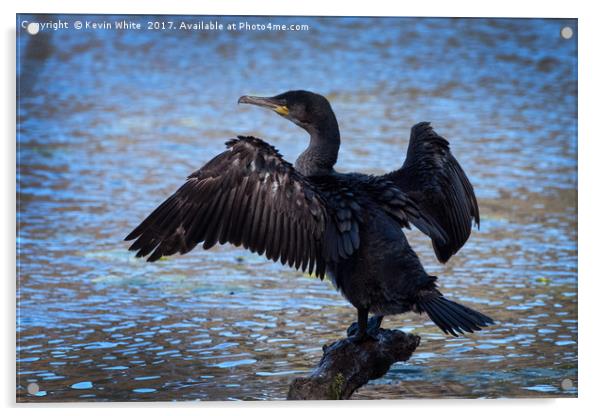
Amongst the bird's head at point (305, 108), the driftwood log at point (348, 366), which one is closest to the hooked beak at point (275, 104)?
the bird's head at point (305, 108)

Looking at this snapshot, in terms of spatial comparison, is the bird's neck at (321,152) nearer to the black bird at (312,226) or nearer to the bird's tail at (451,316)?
the black bird at (312,226)

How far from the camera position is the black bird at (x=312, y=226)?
591cm

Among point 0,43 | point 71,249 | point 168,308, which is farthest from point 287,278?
point 0,43

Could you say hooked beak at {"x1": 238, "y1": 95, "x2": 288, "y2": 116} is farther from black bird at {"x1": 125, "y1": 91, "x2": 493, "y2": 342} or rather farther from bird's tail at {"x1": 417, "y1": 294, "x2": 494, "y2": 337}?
bird's tail at {"x1": 417, "y1": 294, "x2": 494, "y2": 337}

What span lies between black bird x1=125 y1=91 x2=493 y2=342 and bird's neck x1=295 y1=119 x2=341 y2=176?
2.7 inches

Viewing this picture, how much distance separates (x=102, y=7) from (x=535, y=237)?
331 cm

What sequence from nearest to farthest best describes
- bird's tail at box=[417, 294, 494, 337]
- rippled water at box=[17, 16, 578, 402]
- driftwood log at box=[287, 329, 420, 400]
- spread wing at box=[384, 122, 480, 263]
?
1. bird's tail at box=[417, 294, 494, 337]
2. driftwood log at box=[287, 329, 420, 400]
3. spread wing at box=[384, 122, 480, 263]
4. rippled water at box=[17, 16, 578, 402]

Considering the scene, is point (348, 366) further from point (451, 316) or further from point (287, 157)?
point (287, 157)

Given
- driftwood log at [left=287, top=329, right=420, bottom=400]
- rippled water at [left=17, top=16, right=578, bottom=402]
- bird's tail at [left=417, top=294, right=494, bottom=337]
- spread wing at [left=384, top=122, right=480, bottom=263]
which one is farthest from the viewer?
rippled water at [left=17, top=16, right=578, bottom=402]

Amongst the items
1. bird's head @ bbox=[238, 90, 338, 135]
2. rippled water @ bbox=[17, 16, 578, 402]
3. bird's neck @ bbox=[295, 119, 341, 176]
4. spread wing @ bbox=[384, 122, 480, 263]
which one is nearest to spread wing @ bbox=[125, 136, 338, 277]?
bird's neck @ bbox=[295, 119, 341, 176]

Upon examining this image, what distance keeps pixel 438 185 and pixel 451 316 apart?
0.92m

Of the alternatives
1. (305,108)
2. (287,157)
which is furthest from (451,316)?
(287,157)

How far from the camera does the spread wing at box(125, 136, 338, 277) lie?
233 inches

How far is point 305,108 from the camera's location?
21.1 feet
